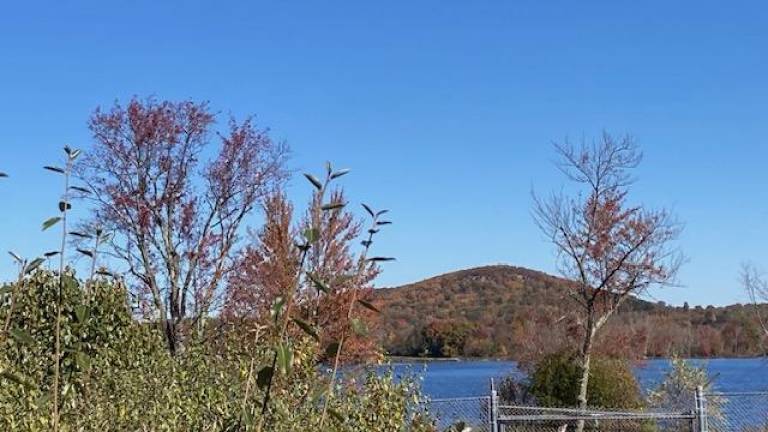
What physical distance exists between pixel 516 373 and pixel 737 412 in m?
6.34

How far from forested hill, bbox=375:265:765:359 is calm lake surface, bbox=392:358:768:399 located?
1.26 ft

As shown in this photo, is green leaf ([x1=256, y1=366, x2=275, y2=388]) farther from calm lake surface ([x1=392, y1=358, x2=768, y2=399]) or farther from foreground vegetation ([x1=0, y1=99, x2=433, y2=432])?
calm lake surface ([x1=392, y1=358, x2=768, y2=399])

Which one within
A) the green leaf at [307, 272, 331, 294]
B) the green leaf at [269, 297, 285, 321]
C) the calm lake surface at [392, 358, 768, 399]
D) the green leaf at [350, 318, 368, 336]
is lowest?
the calm lake surface at [392, 358, 768, 399]

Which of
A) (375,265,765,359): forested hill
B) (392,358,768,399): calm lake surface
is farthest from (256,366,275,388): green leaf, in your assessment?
(392,358,768,399): calm lake surface

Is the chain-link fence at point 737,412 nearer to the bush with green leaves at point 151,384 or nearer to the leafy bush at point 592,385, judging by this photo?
the leafy bush at point 592,385

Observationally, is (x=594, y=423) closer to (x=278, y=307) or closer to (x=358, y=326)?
(x=358, y=326)

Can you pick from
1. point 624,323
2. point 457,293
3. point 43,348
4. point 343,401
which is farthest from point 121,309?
point 457,293

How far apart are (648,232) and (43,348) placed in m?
12.1

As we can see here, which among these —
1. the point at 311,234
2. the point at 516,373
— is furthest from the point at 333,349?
the point at 516,373

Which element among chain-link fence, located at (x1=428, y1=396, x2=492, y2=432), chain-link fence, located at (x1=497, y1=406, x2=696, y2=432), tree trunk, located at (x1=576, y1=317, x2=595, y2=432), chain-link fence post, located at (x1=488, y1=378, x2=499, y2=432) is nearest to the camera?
chain-link fence post, located at (x1=488, y1=378, x2=499, y2=432)

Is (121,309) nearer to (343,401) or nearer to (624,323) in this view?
(343,401)

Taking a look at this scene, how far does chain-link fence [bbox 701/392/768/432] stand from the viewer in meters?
12.2

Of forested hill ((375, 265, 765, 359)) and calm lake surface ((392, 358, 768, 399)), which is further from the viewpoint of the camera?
forested hill ((375, 265, 765, 359))

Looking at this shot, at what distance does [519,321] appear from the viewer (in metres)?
25.4
